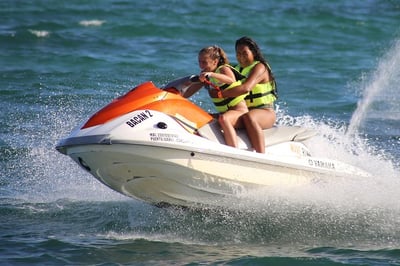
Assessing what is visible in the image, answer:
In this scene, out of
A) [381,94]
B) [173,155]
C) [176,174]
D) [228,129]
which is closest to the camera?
[173,155]

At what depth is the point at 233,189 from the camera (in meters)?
7.67

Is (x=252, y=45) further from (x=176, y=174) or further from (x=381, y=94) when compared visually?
(x=381, y=94)

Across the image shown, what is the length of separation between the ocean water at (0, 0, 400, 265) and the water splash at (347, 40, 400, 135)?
4 cm

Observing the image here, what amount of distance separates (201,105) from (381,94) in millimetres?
3695

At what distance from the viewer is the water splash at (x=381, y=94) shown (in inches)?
549

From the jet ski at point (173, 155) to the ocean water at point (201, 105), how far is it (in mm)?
246

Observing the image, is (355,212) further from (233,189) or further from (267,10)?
(267,10)

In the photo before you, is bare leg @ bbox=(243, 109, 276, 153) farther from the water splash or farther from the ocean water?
the water splash

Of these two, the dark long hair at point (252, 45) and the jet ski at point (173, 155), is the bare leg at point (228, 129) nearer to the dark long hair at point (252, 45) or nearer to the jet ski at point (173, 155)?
the jet ski at point (173, 155)

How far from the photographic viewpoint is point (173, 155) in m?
7.26

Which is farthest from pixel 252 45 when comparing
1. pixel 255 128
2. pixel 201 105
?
pixel 201 105

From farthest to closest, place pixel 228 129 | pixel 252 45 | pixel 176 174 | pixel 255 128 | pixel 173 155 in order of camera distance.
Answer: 1. pixel 252 45
2. pixel 255 128
3. pixel 228 129
4. pixel 176 174
5. pixel 173 155

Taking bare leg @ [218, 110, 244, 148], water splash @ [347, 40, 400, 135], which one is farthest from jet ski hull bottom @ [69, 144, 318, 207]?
water splash @ [347, 40, 400, 135]

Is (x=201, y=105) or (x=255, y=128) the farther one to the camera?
(x=201, y=105)
